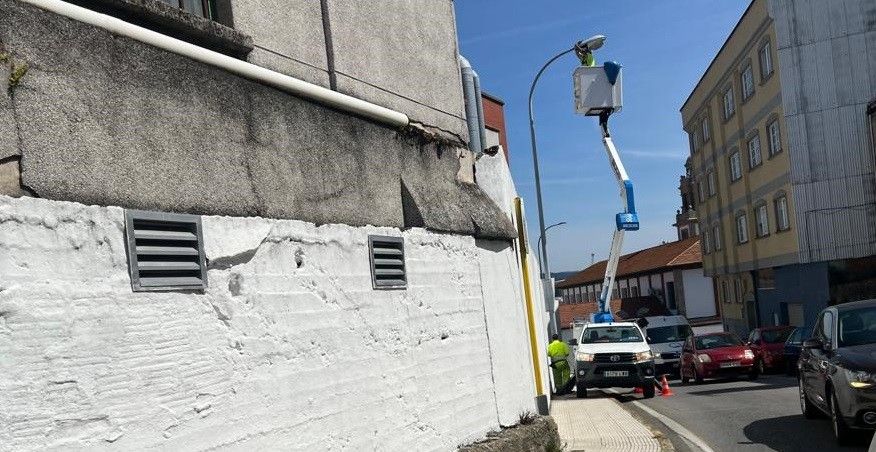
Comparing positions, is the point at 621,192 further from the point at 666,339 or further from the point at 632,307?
the point at 632,307

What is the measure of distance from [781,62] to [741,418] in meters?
19.5

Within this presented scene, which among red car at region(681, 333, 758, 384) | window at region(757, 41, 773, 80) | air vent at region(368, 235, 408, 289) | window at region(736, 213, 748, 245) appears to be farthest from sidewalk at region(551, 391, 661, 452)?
window at region(736, 213, 748, 245)

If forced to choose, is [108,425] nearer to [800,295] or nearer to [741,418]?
[741,418]

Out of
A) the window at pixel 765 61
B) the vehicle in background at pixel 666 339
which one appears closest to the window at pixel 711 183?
the window at pixel 765 61

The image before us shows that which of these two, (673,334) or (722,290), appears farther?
(722,290)

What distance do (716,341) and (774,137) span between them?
36.8 ft

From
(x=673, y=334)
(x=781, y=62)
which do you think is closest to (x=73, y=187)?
(x=673, y=334)

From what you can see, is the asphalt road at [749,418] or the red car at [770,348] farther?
the red car at [770,348]

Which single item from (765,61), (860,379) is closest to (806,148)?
(765,61)

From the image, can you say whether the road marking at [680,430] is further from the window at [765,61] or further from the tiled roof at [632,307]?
the tiled roof at [632,307]

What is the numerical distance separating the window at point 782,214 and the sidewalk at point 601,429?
56.5 ft

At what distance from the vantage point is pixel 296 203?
5477 millimetres

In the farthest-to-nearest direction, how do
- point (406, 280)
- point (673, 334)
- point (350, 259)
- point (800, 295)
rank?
point (800, 295), point (673, 334), point (406, 280), point (350, 259)

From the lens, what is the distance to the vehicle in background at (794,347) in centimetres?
2169
